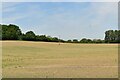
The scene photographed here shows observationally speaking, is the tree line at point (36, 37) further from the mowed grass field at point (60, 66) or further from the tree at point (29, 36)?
the mowed grass field at point (60, 66)

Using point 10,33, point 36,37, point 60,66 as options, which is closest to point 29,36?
point 36,37

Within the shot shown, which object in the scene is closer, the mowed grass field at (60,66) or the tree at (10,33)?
the mowed grass field at (60,66)

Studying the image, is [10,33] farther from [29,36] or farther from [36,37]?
[36,37]

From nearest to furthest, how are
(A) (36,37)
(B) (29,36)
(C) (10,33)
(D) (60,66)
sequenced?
(D) (60,66)
(C) (10,33)
(B) (29,36)
(A) (36,37)

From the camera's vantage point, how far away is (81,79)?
45.7 feet

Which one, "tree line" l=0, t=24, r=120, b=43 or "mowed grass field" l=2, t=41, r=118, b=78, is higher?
"tree line" l=0, t=24, r=120, b=43

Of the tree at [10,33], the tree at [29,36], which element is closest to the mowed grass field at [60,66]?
the tree at [10,33]

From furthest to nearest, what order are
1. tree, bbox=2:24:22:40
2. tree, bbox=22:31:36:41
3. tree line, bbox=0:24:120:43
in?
1. tree, bbox=22:31:36:41
2. tree line, bbox=0:24:120:43
3. tree, bbox=2:24:22:40

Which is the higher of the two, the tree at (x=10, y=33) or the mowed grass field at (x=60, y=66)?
the tree at (x=10, y=33)

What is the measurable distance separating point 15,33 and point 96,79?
99021mm

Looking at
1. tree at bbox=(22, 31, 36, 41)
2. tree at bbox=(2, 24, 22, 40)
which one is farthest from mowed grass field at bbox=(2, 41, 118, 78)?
tree at bbox=(22, 31, 36, 41)

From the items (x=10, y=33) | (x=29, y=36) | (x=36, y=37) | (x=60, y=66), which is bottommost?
(x=60, y=66)

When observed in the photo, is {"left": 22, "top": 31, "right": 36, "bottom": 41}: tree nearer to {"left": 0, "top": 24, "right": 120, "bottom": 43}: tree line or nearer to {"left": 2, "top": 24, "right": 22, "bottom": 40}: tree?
{"left": 0, "top": 24, "right": 120, "bottom": 43}: tree line

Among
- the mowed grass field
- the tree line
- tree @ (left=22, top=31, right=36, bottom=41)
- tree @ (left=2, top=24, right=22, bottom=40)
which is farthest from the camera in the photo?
tree @ (left=22, top=31, right=36, bottom=41)
